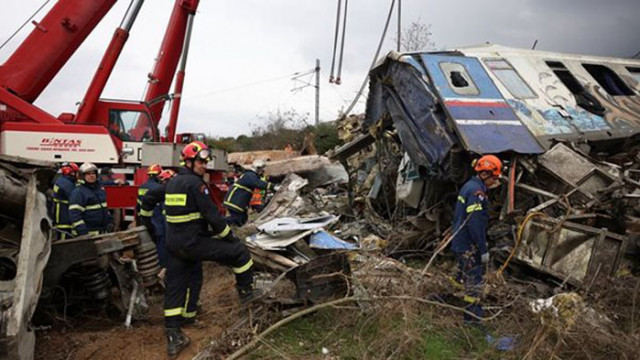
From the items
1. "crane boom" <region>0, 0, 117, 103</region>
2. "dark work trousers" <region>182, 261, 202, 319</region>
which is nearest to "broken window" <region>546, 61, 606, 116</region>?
"dark work trousers" <region>182, 261, 202, 319</region>

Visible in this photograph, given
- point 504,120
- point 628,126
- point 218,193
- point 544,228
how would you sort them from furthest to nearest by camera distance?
point 218,193 → point 628,126 → point 504,120 → point 544,228

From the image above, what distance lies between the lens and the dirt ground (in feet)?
12.1

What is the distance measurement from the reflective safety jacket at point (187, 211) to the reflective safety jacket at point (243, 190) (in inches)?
132

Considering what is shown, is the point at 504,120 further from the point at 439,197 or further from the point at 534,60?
the point at 534,60

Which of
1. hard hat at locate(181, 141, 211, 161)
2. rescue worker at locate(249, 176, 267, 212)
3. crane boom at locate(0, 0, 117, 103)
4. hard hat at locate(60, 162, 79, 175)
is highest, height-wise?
crane boom at locate(0, 0, 117, 103)

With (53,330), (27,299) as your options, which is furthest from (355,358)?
(53,330)

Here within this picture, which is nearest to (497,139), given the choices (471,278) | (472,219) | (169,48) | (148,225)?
(472,219)

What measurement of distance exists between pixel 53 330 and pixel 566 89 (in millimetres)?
7302

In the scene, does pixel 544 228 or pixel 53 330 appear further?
pixel 544 228

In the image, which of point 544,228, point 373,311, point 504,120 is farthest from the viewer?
point 504,120

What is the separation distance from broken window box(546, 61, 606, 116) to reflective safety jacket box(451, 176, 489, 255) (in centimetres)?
380

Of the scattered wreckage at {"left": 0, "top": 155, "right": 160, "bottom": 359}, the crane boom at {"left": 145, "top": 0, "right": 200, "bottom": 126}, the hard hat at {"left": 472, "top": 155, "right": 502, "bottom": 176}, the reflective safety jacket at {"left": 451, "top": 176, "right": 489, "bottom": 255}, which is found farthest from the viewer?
the crane boom at {"left": 145, "top": 0, "right": 200, "bottom": 126}

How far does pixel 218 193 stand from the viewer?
8.68m

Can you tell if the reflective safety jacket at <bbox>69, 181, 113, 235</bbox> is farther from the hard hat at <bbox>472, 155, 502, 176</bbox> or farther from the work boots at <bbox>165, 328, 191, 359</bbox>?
the hard hat at <bbox>472, 155, 502, 176</bbox>
